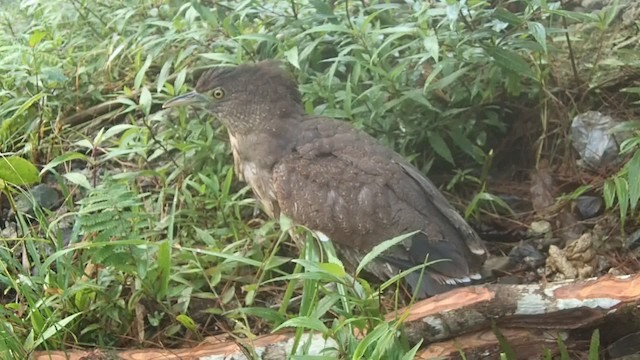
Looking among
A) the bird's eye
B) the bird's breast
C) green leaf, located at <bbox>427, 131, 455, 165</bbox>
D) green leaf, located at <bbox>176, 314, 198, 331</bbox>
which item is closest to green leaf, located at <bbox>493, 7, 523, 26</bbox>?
green leaf, located at <bbox>427, 131, 455, 165</bbox>

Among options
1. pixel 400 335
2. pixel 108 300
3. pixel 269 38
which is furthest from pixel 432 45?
pixel 108 300

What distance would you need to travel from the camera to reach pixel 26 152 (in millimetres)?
4410

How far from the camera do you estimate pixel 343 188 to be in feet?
11.1

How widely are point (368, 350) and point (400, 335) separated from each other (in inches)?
6.9

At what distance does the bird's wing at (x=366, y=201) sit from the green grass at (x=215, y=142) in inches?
8.1

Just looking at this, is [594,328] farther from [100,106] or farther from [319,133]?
[100,106]

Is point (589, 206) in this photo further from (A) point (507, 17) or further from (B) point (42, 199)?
(B) point (42, 199)

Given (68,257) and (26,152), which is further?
(26,152)

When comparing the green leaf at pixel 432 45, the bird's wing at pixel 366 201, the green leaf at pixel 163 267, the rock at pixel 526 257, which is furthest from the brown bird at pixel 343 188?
the green leaf at pixel 163 267

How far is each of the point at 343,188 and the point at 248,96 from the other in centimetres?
79

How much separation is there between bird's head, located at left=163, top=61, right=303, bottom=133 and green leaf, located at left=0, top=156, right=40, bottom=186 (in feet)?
2.48

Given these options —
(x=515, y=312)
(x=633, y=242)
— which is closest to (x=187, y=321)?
(x=515, y=312)

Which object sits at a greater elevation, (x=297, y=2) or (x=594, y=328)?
(x=297, y=2)

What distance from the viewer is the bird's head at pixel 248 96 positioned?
3807 millimetres
